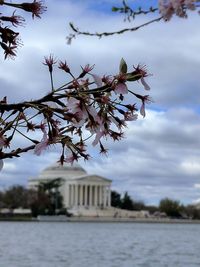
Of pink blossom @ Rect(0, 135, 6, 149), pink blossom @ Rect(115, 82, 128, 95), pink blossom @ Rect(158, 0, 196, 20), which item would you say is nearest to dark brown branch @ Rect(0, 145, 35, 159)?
pink blossom @ Rect(0, 135, 6, 149)

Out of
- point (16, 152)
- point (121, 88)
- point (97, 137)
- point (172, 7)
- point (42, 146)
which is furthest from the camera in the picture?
point (16, 152)

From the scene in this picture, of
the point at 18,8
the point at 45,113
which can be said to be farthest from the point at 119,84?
the point at 18,8

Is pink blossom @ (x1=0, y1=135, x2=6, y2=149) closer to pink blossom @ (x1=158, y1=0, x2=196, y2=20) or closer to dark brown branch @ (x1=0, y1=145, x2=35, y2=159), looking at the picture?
dark brown branch @ (x1=0, y1=145, x2=35, y2=159)

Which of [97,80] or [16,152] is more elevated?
[97,80]

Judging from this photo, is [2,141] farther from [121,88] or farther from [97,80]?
[121,88]

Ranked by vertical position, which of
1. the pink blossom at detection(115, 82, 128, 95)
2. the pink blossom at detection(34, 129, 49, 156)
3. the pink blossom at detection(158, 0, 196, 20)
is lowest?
the pink blossom at detection(34, 129, 49, 156)

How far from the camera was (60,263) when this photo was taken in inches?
1757

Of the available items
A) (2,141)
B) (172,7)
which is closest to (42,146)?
(2,141)

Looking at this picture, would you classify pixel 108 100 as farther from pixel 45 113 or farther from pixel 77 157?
pixel 77 157

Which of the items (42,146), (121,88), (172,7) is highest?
(172,7)

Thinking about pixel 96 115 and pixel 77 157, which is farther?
pixel 77 157

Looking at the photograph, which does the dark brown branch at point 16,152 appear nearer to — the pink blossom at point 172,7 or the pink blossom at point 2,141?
the pink blossom at point 2,141

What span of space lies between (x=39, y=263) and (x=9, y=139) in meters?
41.2

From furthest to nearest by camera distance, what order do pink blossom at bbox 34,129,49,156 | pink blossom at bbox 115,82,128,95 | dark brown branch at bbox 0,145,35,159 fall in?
dark brown branch at bbox 0,145,35,159 → pink blossom at bbox 34,129,49,156 → pink blossom at bbox 115,82,128,95
